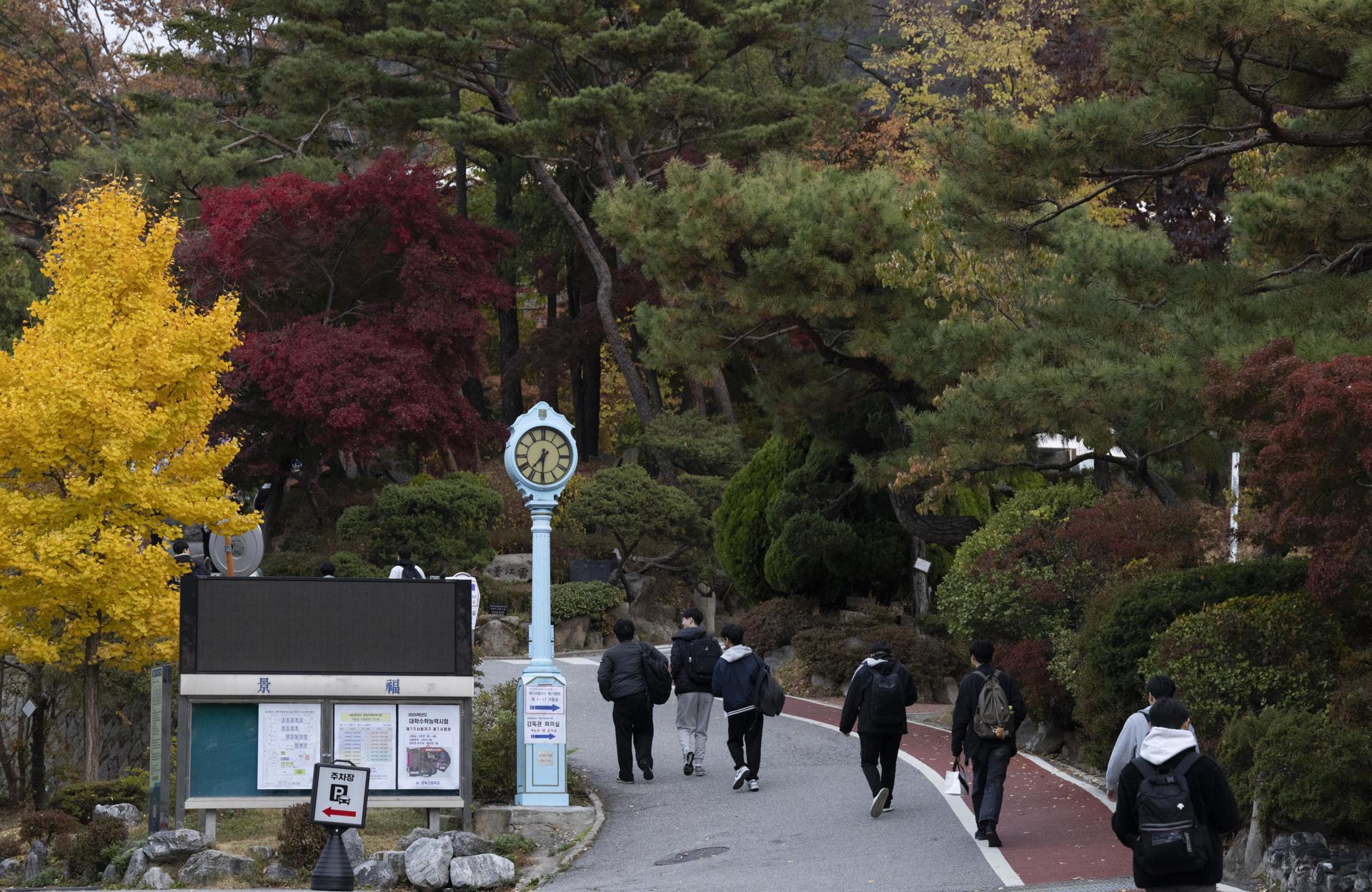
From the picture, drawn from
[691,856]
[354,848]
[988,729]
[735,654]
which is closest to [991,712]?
[988,729]

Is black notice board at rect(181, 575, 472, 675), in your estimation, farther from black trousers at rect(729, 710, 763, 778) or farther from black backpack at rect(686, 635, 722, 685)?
black trousers at rect(729, 710, 763, 778)

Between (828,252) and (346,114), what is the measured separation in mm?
19741

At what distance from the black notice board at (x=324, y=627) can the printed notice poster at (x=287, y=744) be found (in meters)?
0.34

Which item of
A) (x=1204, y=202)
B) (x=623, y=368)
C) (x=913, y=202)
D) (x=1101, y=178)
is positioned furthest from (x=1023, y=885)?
(x=623, y=368)

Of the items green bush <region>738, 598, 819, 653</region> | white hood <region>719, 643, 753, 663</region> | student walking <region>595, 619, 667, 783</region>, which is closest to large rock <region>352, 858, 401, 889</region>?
student walking <region>595, 619, 667, 783</region>

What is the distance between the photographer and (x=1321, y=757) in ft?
35.1

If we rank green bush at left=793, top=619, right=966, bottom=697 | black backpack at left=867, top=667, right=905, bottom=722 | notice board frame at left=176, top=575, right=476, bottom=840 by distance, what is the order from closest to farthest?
notice board frame at left=176, top=575, right=476, bottom=840 < black backpack at left=867, top=667, right=905, bottom=722 < green bush at left=793, top=619, right=966, bottom=697

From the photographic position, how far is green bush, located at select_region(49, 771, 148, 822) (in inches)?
635

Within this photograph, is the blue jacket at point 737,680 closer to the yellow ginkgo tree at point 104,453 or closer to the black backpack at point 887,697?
the black backpack at point 887,697

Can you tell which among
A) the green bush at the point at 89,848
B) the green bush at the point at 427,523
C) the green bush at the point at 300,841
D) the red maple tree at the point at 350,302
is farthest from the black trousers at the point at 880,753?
the red maple tree at the point at 350,302

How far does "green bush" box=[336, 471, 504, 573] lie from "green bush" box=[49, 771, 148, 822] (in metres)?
15.0

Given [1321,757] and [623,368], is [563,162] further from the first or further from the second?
[1321,757]

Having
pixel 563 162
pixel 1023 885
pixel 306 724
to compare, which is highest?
pixel 563 162

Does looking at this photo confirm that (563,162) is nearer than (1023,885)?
No
